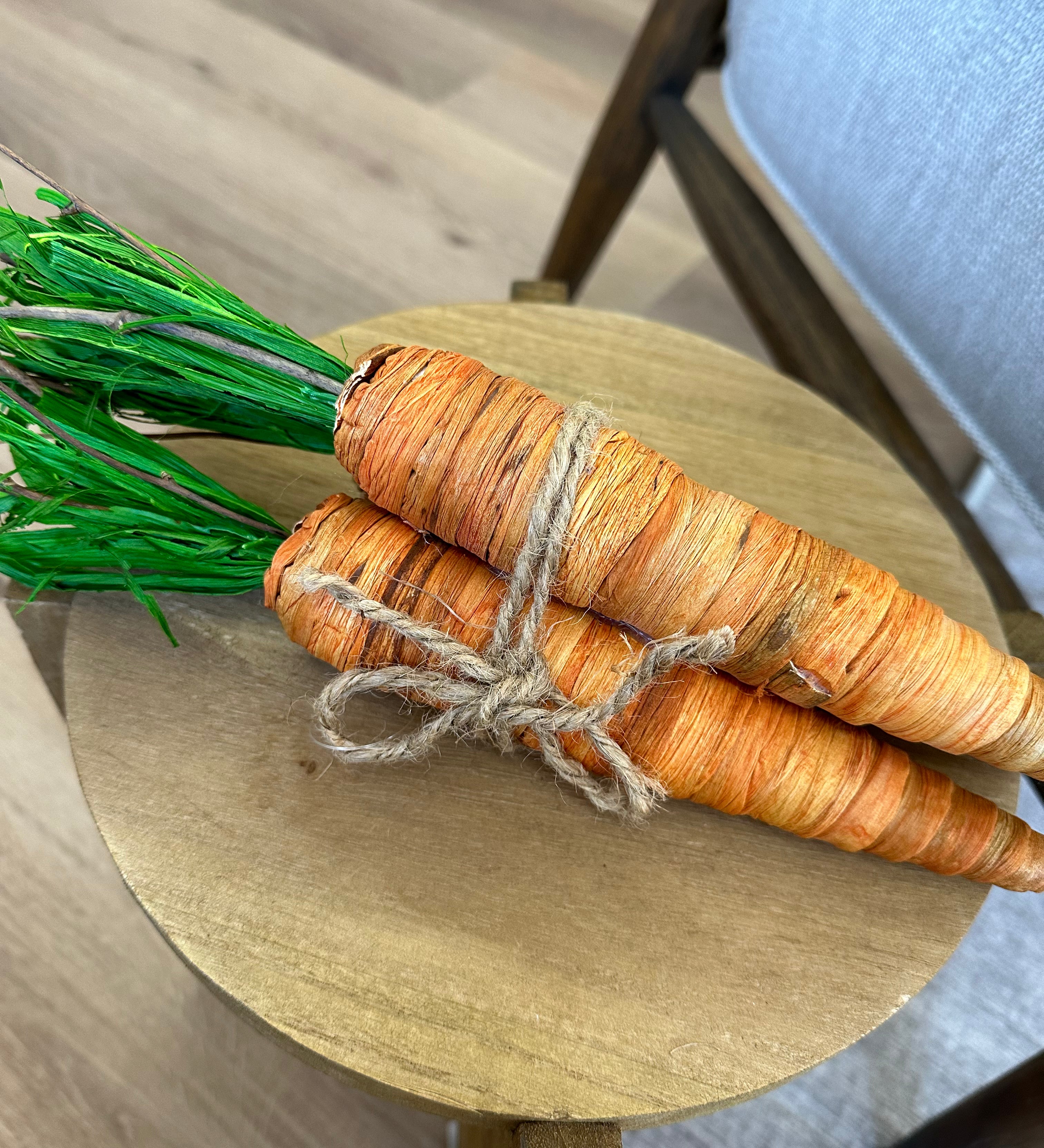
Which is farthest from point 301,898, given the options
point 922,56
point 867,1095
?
point 922,56

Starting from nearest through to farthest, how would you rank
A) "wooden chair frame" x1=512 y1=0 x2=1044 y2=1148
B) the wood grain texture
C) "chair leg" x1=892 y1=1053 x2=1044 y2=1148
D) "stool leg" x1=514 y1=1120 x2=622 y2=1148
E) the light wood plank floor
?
"stool leg" x1=514 y1=1120 x2=622 y2=1148
"chair leg" x1=892 y1=1053 x2=1044 y2=1148
"wooden chair frame" x1=512 y1=0 x2=1044 y2=1148
the wood grain texture
the light wood plank floor

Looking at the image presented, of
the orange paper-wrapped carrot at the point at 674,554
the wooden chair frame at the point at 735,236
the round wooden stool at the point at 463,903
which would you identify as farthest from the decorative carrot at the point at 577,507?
the wooden chair frame at the point at 735,236

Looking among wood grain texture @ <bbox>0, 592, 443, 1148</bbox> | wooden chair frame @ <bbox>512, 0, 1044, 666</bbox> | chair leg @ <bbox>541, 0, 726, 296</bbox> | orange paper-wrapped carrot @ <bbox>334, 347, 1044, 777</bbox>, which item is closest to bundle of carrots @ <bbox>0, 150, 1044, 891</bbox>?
orange paper-wrapped carrot @ <bbox>334, 347, 1044, 777</bbox>

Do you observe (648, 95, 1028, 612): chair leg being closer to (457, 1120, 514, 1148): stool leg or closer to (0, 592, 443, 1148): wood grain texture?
(457, 1120, 514, 1148): stool leg

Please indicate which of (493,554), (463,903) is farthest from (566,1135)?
(493,554)

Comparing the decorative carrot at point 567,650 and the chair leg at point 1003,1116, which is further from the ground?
the decorative carrot at point 567,650

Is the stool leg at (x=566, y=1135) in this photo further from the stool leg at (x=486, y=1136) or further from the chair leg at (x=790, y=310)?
the chair leg at (x=790, y=310)

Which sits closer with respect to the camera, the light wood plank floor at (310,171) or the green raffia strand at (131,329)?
the green raffia strand at (131,329)

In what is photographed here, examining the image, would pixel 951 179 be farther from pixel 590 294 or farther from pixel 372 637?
pixel 590 294

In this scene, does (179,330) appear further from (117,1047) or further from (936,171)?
(117,1047)
